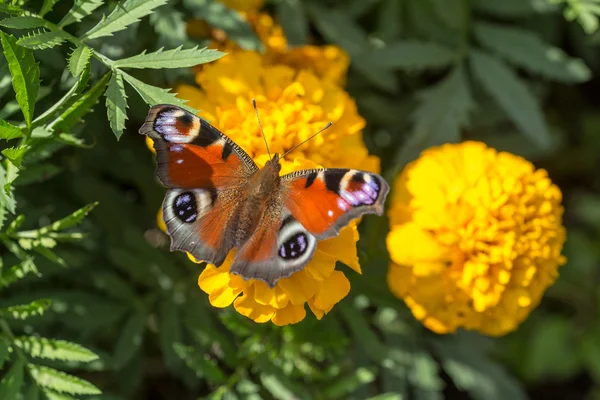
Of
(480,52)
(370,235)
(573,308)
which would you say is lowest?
(573,308)

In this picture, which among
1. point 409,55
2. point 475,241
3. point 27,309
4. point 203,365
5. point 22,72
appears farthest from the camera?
point 409,55

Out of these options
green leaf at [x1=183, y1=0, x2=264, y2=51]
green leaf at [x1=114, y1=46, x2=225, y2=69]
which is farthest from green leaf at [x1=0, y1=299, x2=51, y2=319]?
green leaf at [x1=183, y1=0, x2=264, y2=51]

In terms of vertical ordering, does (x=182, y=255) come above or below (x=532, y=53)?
below

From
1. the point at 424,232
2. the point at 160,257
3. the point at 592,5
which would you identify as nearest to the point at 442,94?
the point at 592,5

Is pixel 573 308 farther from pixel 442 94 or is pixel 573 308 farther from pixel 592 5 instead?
pixel 592 5

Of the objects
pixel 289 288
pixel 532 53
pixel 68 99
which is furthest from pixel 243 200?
pixel 532 53

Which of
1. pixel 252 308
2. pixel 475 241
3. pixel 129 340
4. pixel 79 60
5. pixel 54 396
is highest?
pixel 79 60

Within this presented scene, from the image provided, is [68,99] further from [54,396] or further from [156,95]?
[54,396]
